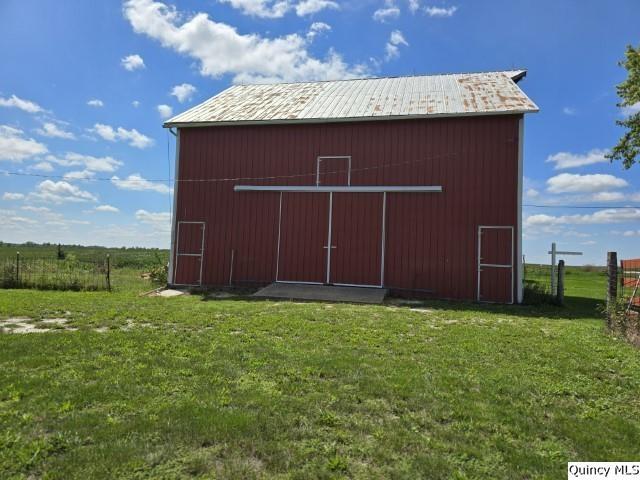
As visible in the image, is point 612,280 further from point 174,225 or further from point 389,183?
point 174,225

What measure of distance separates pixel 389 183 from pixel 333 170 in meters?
1.76

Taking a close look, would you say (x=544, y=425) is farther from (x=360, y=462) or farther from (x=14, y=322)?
(x=14, y=322)

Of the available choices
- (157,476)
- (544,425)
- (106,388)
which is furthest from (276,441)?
(544,425)

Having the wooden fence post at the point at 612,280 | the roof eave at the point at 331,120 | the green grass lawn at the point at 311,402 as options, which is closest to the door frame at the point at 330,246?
the roof eave at the point at 331,120

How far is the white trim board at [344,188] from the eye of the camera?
12.5 m

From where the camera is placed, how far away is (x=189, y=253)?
14273 mm

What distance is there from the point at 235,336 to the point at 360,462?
3.78 metres

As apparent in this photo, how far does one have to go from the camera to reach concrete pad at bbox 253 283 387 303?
11250 mm

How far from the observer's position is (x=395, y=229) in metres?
12.7

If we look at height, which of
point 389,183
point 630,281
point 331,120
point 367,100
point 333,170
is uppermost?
point 367,100

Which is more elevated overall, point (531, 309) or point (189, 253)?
point (189, 253)

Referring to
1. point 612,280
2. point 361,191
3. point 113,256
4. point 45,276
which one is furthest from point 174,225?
point 113,256

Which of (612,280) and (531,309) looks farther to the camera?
(531,309)

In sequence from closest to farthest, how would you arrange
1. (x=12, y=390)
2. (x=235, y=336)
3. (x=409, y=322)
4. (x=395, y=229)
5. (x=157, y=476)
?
(x=157, y=476), (x=12, y=390), (x=235, y=336), (x=409, y=322), (x=395, y=229)
